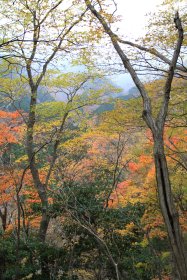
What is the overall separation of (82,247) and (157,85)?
5.05 meters

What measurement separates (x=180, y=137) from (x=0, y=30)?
831 cm

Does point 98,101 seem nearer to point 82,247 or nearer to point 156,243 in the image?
point 82,247

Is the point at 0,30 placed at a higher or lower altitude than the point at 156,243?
higher

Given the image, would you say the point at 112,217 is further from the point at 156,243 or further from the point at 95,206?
the point at 156,243

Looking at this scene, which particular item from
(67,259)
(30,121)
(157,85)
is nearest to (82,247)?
(67,259)

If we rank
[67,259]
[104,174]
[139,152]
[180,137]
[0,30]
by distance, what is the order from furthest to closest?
1. [139,152]
2. [180,137]
3. [104,174]
4. [67,259]
5. [0,30]

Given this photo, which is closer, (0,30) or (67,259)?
(0,30)

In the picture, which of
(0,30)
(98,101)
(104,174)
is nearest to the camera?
(0,30)

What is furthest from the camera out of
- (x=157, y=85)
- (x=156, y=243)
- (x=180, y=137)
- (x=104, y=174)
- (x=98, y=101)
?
(x=156, y=243)

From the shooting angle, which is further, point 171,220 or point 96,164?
point 96,164

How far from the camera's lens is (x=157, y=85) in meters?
8.21

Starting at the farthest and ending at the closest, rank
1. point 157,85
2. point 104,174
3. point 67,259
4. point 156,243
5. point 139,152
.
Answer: point 156,243 < point 139,152 < point 104,174 < point 67,259 < point 157,85

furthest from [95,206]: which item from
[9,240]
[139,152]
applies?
[139,152]

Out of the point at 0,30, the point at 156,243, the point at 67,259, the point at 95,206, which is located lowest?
the point at 156,243
